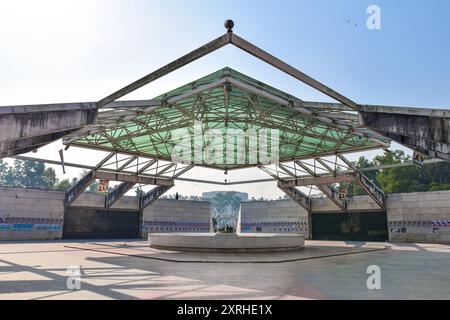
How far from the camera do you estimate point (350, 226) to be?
42.7 meters

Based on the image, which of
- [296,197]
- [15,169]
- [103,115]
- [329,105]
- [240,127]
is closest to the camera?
[329,105]

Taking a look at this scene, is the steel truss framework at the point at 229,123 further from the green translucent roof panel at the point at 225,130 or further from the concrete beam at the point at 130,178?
the concrete beam at the point at 130,178

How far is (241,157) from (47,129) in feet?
97.7

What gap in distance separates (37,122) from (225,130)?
874 inches

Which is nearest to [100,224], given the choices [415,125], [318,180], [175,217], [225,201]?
[175,217]

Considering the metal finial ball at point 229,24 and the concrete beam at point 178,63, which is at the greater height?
the metal finial ball at point 229,24

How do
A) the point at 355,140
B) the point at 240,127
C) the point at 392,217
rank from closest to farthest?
1. the point at 355,140
2. the point at 240,127
3. the point at 392,217

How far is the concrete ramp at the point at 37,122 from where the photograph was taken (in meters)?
12.6

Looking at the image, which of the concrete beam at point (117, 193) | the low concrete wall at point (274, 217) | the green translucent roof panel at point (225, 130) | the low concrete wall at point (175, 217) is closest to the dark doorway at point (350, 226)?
the low concrete wall at point (274, 217)

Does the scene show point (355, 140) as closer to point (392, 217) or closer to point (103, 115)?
point (392, 217)

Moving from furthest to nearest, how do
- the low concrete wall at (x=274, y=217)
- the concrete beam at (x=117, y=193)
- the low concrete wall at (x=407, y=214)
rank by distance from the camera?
the low concrete wall at (x=274, y=217)
the concrete beam at (x=117, y=193)
the low concrete wall at (x=407, y=214)

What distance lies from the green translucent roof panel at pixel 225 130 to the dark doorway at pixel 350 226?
11506mm
